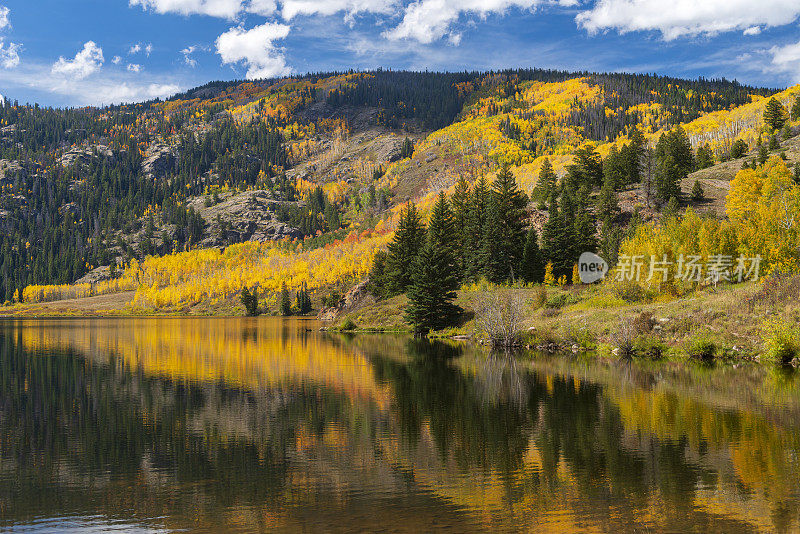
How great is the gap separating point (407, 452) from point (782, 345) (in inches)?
1358

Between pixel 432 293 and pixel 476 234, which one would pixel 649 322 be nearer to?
pixel 432 293

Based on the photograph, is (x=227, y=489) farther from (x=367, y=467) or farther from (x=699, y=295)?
(x=699, y=295)

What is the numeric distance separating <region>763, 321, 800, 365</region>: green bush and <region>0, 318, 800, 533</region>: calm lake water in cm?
316

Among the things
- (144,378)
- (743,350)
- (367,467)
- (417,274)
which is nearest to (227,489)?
(367,467)

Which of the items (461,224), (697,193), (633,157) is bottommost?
(461,224)

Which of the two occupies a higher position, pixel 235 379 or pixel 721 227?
pixel 721 227

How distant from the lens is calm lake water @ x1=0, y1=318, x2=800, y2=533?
45.3 feet

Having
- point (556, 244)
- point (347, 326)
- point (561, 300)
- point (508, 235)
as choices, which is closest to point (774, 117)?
point (556, 244)

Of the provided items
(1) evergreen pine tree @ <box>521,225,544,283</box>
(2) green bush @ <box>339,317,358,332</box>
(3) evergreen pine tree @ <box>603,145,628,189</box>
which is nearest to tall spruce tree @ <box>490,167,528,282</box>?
(1) evergreen pine tree @ <box>521,225,544,283</box>

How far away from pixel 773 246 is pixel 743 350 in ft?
70.9

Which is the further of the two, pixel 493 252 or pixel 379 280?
pixel 379 280

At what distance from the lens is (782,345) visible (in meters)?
39.4

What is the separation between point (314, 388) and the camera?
3422 centimetres

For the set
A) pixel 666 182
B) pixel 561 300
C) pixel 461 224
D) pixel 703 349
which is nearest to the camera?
pixel 703 349
